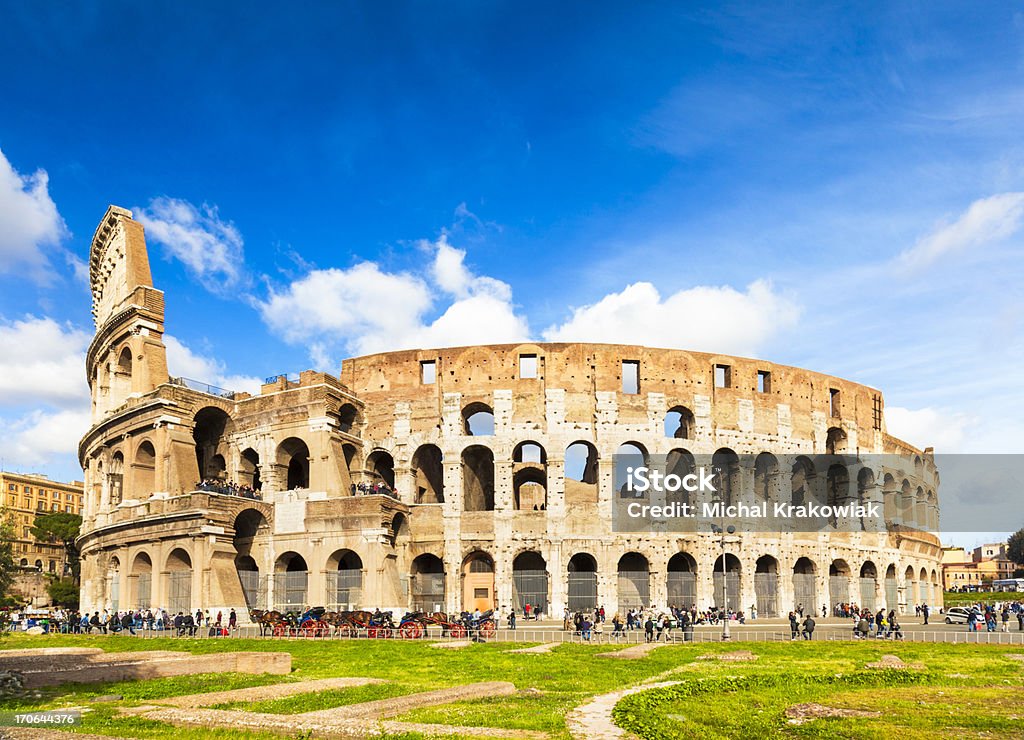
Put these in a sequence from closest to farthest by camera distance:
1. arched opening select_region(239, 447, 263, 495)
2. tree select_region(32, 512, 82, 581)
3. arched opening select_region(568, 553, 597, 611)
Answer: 1. arched opening select_region(568, 553, 597, 611)
2. arched opening select_region(239, 447, 263, 495)
3. tree select_region(32, 512, 82, 581)

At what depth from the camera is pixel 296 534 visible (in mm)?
40375

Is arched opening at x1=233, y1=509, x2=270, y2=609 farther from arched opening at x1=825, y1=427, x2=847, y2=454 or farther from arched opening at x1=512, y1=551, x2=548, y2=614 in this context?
arched opening at x1=825, y1=427, x2=847, y2=454

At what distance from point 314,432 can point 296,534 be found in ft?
15.2

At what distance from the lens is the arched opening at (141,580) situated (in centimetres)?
3997

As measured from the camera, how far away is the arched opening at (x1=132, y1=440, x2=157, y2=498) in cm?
4138

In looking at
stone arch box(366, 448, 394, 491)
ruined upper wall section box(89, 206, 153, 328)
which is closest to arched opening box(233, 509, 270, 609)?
stone arch box(366, 448, 394, 491)

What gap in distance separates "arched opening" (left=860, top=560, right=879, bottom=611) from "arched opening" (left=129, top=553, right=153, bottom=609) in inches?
1388

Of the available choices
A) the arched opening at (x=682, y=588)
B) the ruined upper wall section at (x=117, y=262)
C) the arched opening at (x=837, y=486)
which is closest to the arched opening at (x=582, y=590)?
the arched opening at (x=682, y=588)

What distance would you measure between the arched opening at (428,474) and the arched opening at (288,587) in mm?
6641

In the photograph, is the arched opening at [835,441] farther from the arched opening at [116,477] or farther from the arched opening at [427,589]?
the arched opening at [116,477]

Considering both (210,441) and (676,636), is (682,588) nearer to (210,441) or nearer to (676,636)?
(676,636)

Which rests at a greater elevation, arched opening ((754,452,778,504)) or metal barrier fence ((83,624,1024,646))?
arched opening ((754,452,778,504))

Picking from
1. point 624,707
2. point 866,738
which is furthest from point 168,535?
point 866,738

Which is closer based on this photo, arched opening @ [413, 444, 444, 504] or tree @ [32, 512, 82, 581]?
arched opening @ [413, 444, 444, 504]
